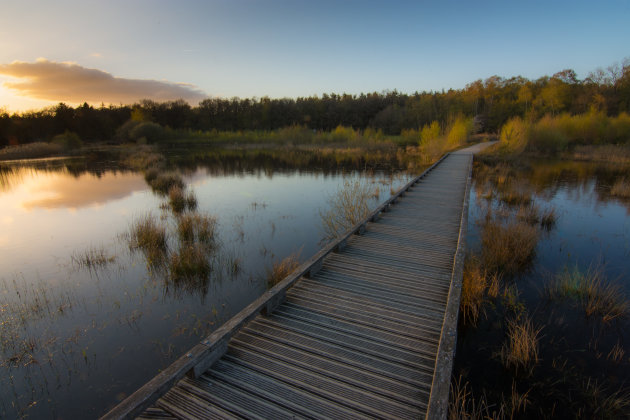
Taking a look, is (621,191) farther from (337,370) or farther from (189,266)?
(189,266)

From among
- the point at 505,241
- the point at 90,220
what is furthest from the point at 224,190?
the point at 505,241

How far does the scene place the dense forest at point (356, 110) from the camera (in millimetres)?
43406

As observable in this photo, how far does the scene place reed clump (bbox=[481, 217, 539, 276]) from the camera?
6084mm

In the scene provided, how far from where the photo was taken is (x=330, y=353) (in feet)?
9.37

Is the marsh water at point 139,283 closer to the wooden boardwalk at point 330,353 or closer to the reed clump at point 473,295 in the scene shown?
the reed clump at point 473,295

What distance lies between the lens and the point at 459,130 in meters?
28.3

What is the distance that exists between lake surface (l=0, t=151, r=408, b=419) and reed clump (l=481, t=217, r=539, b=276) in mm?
3936

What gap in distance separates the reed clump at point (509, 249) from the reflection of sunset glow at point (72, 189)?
1406 centimetres

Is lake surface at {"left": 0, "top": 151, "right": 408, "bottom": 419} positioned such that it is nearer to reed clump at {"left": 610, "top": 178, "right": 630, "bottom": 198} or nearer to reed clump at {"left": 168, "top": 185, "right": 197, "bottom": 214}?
reed clump at {"left": 168, "top": 185, "right": 197, "bottom": 214}

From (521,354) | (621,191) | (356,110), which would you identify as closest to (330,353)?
(521,354)

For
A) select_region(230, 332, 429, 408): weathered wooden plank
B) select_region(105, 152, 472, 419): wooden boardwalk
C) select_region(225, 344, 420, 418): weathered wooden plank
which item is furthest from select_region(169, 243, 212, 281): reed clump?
select_region(225, 344, 420, 418): weathered wooden plank


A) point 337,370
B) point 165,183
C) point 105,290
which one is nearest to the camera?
point 337,370

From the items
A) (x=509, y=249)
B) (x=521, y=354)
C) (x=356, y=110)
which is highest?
(x=356, y=110)

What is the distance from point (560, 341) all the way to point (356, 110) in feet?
211
